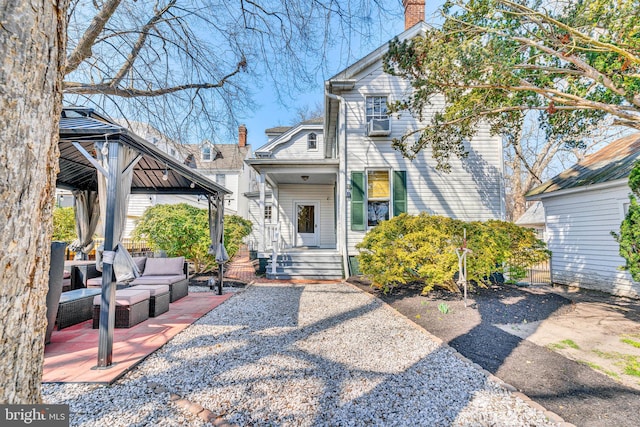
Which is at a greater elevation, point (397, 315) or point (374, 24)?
point (374, 24)

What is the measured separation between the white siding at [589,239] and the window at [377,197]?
5035mm

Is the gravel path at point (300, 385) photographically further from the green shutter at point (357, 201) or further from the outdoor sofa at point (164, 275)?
the green shutter at point (357, 201)

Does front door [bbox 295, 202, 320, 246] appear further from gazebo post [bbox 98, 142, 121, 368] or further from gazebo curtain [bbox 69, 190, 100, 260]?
gazebo post [bbox 98, 142, 121, 368]

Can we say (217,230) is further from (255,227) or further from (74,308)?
(255,227)

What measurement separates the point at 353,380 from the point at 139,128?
5.44 metres

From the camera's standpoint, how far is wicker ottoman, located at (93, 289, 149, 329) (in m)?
4.32

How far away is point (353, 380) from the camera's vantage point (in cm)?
280

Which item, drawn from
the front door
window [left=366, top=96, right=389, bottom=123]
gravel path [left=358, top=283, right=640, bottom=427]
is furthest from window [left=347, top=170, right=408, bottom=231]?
the front door

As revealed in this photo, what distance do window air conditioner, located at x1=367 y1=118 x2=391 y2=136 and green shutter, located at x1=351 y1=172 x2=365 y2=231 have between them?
4.25 ft

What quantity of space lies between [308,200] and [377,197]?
3.97 meters

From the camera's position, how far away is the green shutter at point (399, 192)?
→ 9.12 metres

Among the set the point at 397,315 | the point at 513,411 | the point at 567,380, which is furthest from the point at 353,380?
the point at 397,315

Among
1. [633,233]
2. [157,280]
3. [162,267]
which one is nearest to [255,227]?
[162,267]

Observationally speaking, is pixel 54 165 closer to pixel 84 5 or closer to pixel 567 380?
pixel 567 380
